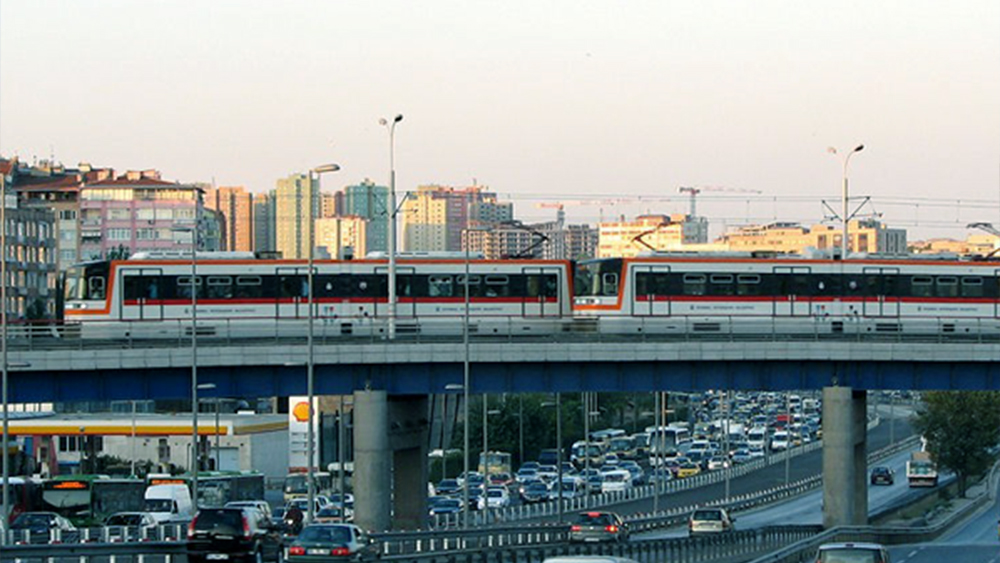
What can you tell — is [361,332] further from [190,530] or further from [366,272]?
[190,530]

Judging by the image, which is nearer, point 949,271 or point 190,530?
point 190,530

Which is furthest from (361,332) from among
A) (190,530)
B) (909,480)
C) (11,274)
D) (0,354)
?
(11,274)

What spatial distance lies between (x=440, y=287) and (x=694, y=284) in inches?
434

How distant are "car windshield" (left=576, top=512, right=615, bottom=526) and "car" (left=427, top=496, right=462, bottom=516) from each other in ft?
78.3

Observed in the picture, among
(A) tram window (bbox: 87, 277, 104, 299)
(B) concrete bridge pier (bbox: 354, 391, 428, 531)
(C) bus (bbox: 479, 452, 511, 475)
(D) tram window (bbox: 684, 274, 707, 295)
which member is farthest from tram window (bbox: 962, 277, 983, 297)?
(C) bus (bbox: 479, 452, 511, 475)

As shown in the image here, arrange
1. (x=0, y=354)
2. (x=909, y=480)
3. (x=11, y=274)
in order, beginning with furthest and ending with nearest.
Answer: (x=11, y=274) < (x=909, y=480) < (x=0, y=354)

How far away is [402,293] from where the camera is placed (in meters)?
88.4

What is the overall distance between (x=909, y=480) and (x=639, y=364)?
74.7 m

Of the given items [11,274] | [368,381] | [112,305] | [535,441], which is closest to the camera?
[368,381]

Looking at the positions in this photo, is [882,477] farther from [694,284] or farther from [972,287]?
[694,284]

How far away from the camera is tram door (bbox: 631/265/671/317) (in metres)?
89.1

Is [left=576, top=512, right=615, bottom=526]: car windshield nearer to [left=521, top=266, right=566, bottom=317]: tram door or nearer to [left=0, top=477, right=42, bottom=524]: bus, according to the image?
[left=521, top=266, right=566, bottom=317]: tram door

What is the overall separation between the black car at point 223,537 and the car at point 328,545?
1283mm

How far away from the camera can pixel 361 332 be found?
8850 cm
